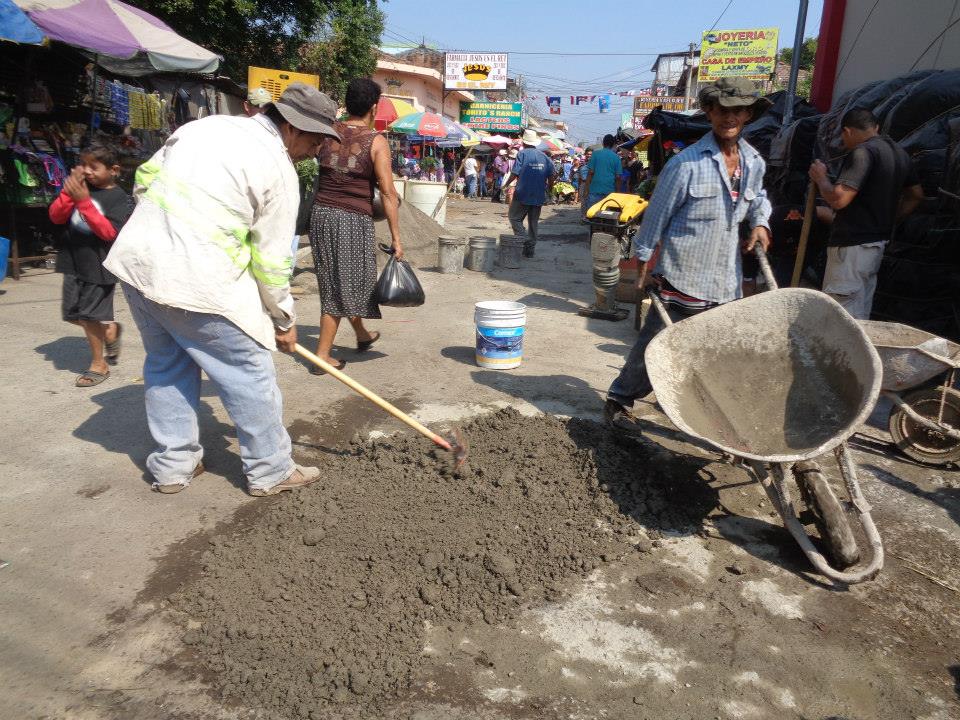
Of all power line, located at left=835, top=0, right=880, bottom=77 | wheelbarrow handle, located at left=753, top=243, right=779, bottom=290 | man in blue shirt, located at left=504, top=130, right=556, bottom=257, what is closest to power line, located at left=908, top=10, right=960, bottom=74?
power line, located at left=835, top=0, right=880, bottom=77

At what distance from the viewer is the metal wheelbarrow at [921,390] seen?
156 inches

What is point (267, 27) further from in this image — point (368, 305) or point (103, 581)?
point (103, 581)

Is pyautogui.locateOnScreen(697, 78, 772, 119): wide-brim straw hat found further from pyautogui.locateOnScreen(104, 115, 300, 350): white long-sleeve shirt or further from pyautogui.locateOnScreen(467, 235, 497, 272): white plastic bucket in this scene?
pyautogui.locateOnScreen(467, 235, 497, 272): white plastic bucket

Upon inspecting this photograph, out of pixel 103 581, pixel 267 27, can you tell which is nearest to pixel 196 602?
pixel 103 581

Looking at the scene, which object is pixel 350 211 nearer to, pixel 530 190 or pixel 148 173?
pixel 148 173

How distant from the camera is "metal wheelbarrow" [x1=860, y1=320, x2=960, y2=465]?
3.97 m

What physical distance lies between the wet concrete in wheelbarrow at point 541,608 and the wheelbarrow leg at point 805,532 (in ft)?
0.51

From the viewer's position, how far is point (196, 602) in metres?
2.60

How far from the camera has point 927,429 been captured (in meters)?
4.14

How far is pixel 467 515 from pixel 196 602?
1.19 m

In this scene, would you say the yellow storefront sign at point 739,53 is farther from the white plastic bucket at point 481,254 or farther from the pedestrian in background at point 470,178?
the white plastic bucket at point 481,254

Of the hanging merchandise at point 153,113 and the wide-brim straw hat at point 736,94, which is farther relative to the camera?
the hanging merchandise at point 153,113

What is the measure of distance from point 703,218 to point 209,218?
2.63 meters

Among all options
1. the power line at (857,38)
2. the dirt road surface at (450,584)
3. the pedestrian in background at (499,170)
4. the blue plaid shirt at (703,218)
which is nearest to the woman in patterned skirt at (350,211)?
the dirt road surface at (450,584)
